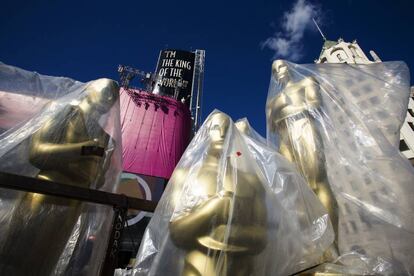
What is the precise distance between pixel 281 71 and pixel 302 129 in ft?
3.01

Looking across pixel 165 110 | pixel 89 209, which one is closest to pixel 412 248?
pixel 89 209

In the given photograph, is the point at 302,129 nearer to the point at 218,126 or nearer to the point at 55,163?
the point at 218,126

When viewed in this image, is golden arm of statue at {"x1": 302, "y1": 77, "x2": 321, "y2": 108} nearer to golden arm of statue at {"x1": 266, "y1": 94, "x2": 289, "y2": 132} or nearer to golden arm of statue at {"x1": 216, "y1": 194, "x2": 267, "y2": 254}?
golden arm of statue at {"x1": 266, "y1": 94, "x2": 289, "y2": 132}

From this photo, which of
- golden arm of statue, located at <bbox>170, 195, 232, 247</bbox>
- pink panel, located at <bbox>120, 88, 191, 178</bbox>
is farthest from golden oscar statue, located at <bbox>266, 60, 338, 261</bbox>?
pink panel, located at <bbox>120, 88, 191, 178</bbox>

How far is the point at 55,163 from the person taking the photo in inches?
72.4

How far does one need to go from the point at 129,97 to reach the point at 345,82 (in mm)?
12928

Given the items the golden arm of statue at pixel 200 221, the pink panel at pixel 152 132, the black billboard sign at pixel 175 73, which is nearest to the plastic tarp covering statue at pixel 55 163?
the golden arm of statue at pixel 200 221

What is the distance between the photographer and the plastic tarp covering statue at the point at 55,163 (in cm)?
166

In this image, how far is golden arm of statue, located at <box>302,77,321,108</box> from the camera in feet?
8.26

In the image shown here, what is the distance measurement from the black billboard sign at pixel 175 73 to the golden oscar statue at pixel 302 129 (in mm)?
14972

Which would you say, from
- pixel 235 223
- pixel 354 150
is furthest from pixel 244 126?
pixel 235 223

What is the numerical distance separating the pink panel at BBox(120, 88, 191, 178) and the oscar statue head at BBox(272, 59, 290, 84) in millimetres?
9647

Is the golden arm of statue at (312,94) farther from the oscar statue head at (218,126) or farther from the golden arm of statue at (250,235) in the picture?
the golden arm of statue at (250,235)

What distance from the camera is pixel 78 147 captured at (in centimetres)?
191
